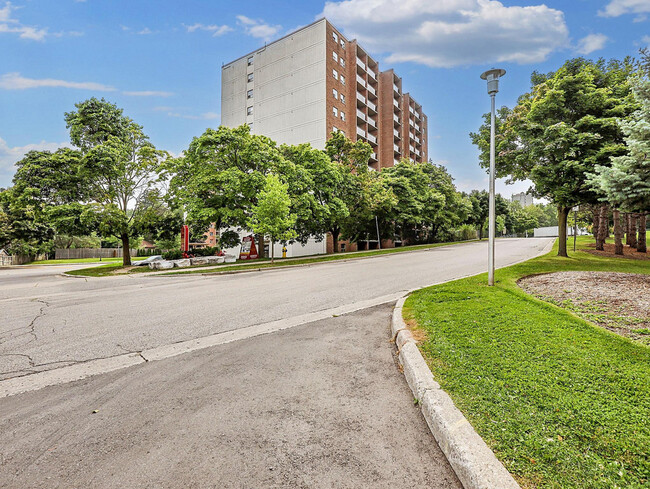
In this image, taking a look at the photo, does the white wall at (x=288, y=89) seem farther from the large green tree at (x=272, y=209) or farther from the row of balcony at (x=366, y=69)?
the large green tree at (x=272, y=209)

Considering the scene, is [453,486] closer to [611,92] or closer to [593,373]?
[593,373]

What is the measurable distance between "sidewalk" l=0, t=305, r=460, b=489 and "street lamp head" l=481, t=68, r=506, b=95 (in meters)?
7.45

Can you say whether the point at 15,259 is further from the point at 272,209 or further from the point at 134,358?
the point at 134,358

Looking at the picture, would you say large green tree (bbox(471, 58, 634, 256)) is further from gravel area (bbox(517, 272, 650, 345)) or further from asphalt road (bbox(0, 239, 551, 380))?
asphalt road (bbox(0, 239, 551, 380))

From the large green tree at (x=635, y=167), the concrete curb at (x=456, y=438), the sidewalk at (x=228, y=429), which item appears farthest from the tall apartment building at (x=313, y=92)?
the concrete curb at (x=456, y=438)

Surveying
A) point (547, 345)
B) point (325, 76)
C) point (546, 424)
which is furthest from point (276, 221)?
point (325, 76)

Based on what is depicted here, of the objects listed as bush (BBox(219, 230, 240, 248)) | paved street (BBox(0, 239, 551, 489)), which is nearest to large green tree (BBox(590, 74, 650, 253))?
paved street (BBox(0, 239, 551, 489))

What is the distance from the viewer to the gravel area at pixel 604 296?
516cm

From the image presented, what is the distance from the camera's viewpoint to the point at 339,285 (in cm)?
1039

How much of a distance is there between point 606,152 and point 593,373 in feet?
42.8

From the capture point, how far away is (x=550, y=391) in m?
2.82

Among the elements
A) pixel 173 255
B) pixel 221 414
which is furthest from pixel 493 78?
pixel 173 255

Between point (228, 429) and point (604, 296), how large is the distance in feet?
26.7

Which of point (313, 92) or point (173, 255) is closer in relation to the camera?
point (173, 255)
